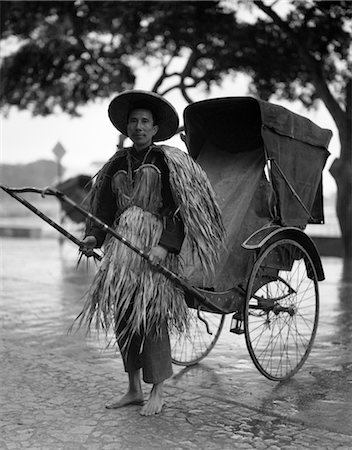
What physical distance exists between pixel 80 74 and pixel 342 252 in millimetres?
9269

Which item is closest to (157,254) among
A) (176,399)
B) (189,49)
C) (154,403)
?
(154,403)

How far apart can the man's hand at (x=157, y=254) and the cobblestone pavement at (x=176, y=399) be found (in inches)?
37.5

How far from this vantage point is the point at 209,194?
4.27 meters

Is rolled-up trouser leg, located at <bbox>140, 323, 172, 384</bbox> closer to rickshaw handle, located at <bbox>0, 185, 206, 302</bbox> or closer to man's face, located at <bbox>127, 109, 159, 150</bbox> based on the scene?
rickshaw handle, located at <bbox>0, 185, 206, 302</bbox>

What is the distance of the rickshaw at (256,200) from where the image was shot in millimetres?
4590

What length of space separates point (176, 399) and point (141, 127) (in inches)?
70.3

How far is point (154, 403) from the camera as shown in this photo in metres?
4.18

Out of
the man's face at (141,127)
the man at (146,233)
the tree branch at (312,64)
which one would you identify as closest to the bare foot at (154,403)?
the man at (146,233)

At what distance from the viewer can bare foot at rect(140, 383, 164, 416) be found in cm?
414

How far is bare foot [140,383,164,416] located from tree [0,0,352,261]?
39.6 ft

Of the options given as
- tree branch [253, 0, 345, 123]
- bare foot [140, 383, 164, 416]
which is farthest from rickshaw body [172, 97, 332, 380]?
tree branch [253, 0, 345, 123]

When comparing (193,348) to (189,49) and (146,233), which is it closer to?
(146,233)

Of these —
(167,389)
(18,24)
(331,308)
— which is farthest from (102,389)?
(18,24)

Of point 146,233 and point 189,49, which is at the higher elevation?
point 189,49
